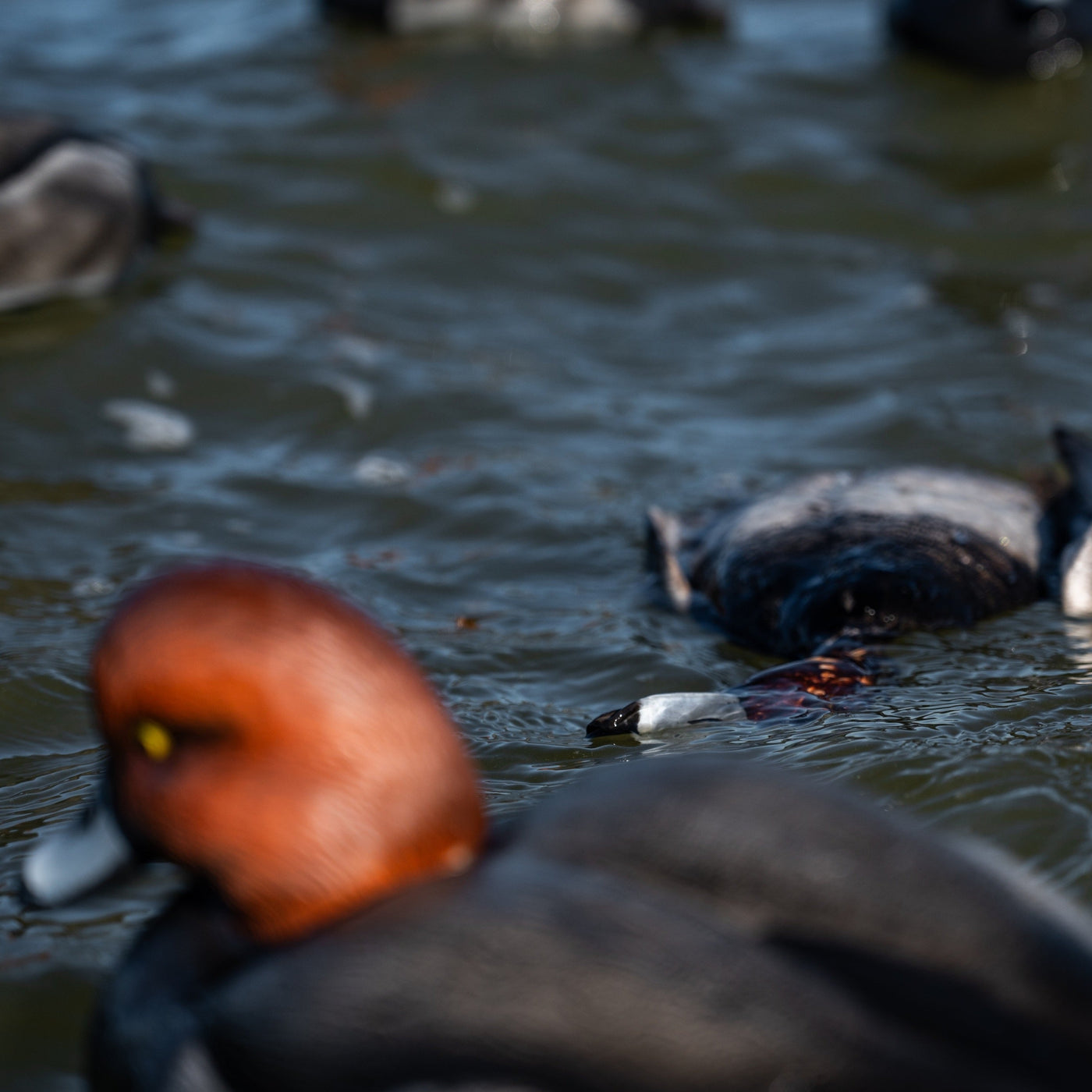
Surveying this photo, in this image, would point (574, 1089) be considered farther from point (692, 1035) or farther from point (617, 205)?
point (617, 205)

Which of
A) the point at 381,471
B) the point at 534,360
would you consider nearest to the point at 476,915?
the point at 381,471

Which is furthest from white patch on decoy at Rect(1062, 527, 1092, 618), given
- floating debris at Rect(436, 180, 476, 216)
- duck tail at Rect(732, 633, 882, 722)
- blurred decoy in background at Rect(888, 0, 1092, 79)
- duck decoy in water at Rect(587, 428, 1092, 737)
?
blurred decoy in background at Rect(888, 0, 1092, 79)

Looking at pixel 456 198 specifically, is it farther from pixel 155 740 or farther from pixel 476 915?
pixel 476 915

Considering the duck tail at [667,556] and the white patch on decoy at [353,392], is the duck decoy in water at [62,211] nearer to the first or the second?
the white patch on decoy at [353,392]

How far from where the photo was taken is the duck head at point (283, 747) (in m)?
1.80

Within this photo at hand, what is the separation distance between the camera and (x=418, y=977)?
1.70 meters

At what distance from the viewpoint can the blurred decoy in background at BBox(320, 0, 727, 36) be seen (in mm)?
10320

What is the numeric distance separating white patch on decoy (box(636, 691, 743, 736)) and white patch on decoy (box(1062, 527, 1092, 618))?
111 centimetres

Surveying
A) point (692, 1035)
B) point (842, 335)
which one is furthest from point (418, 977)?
point (842, 335)

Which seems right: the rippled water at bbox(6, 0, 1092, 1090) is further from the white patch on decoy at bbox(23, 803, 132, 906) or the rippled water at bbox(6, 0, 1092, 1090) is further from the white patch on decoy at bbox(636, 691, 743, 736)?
the white patch on decoy at bbox(23, 803, 132, 906)

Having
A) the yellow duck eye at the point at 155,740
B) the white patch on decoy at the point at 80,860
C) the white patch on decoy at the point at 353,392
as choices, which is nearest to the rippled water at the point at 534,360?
the white patch on decoy at the point at 353,392

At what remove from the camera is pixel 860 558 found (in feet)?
14.1

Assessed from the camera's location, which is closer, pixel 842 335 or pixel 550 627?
pixel 550 627

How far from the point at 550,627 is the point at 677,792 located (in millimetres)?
2499
